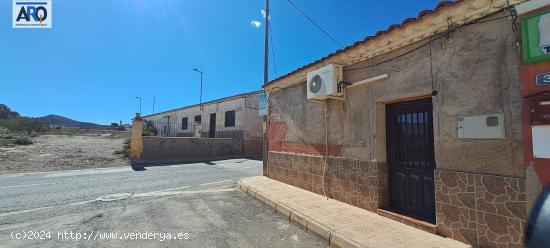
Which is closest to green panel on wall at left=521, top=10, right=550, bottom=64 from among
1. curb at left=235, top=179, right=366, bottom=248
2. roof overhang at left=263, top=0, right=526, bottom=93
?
roof overhang at left=263, top=0, right=526, bottom=93

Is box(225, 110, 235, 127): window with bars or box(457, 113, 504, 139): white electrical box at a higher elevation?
box(225, 110, 235, 127): window with bars

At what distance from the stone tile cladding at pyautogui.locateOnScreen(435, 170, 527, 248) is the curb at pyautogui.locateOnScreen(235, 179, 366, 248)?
1.41m

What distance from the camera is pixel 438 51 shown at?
4156 millimetres

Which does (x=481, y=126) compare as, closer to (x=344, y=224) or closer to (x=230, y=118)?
(x=344, y=224)

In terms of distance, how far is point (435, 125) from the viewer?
4.18 m

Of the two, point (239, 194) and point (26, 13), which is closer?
point (239, 194)

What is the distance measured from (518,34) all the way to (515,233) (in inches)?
93.0

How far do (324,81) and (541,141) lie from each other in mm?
3790

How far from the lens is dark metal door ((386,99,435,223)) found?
4.56 m

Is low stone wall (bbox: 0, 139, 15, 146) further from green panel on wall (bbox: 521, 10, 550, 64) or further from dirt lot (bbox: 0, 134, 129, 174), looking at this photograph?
green panel on wall (bbox: 521, 10, 550, 64)

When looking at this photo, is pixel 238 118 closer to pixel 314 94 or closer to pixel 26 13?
pixel 26 13

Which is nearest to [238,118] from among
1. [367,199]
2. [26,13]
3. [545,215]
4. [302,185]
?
[26,13]

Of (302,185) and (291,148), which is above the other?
(291,148)

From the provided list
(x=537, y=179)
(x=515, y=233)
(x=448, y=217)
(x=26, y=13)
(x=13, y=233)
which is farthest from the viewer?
(x=26, y=13)
